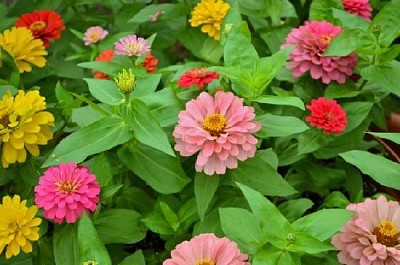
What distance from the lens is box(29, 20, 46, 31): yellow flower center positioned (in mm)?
1358

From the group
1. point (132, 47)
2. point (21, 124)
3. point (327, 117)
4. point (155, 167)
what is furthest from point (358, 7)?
point (21, 124)

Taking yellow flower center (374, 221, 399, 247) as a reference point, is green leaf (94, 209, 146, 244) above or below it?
below

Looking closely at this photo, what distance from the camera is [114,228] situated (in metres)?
0.99

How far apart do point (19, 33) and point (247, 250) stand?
0.66 m

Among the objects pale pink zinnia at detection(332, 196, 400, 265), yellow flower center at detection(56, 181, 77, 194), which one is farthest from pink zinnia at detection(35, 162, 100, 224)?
pale pink zinnia at detection(332, 196, 400, 265)

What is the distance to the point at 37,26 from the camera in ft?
4.47

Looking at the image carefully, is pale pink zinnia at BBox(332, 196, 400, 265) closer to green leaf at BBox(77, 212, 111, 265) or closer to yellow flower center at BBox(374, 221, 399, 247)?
yellow flower center at BBox(374, 221, 399, 247)

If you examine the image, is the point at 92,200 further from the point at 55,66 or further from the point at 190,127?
the point at 55,66

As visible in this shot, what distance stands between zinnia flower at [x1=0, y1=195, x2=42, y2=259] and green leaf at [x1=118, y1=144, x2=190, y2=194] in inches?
6.3

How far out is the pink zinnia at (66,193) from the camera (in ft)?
2.95

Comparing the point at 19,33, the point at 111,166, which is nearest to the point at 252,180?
the point at 111,166

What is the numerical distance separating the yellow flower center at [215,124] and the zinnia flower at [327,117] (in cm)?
22

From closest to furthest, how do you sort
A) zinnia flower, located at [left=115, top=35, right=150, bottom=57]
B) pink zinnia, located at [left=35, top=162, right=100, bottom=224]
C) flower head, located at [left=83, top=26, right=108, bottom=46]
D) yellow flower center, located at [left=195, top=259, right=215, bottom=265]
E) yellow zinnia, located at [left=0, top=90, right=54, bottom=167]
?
yellow flower center, located at [left=195, top=259, right=215, bottom=265], pink zinnia, located at [left=35, top=162, right=100, bottom=224], yellow zinnia, located at [left=0, top=90, right=54, bottom=167], zinnia flower, located at [left=115, top=35, right=150, bottom=57], flower head, located at [left=83, top=26, right=108, bottom=46]

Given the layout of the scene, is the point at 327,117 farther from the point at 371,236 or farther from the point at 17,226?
the point at 17,226
